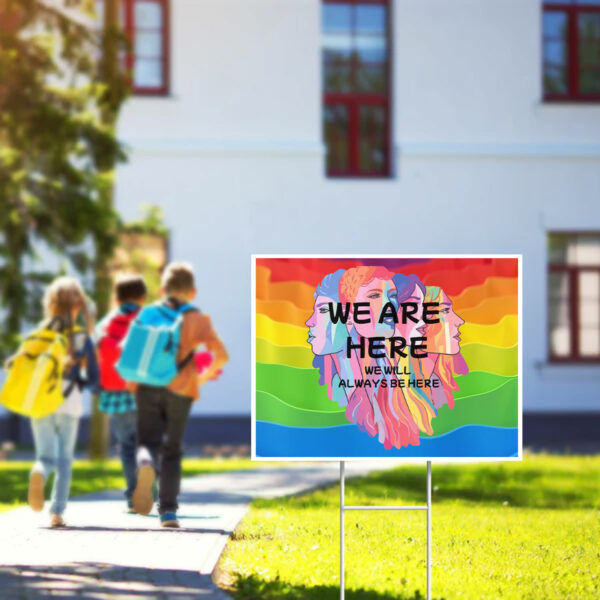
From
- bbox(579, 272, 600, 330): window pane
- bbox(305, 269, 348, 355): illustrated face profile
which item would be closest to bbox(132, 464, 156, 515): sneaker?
bbox(305, 269, 348, 355): illustrated face profile

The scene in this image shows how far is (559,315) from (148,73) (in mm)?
7632

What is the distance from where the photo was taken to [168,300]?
8.51 meters

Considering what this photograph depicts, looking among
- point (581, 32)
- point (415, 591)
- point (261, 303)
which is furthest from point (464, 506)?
point (581, 32)

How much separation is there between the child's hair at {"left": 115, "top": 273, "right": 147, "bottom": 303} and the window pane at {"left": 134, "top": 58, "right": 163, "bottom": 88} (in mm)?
12084

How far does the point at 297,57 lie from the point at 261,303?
15.4 meters

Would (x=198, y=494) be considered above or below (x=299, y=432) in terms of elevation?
below

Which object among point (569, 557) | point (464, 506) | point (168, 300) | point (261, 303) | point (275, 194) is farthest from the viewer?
point (275, 194)

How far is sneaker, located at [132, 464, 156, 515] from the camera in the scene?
818 centimetres

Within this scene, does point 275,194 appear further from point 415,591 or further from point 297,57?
point 415,591

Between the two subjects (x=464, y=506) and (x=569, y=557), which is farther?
(x=464, y=506)

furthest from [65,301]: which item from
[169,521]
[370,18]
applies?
[370,18]

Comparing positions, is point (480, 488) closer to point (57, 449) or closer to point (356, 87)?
point (57, 449)

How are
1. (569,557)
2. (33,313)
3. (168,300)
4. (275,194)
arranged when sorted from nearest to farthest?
1. (569,557)
2. (168,300)
3. (33,313)
4. (275,194)

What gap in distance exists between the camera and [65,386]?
8.63m
